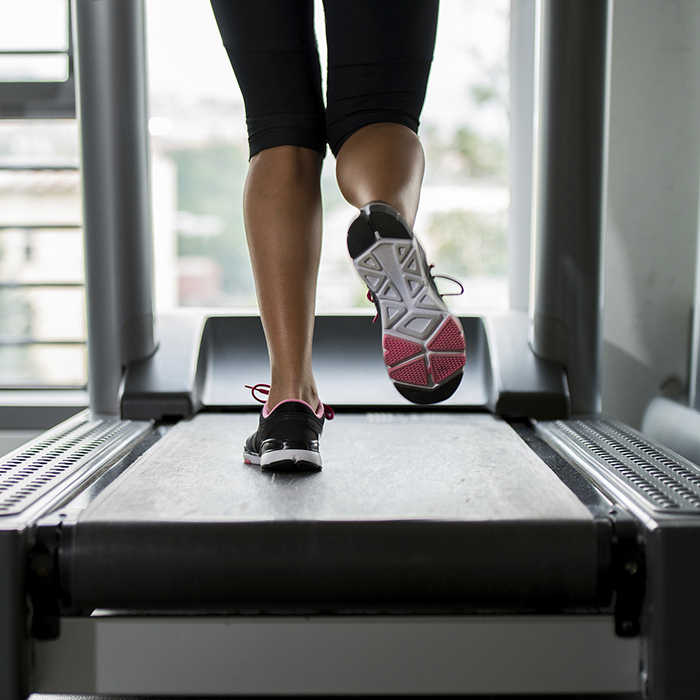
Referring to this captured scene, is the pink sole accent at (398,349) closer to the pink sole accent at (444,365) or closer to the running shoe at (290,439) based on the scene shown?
the pink sole accent at (444,365)

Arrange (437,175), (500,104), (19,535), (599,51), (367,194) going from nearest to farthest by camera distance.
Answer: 1. (19,535)
2. (367,194)
3. (599,51)
4. (500,104)
5. (437,175)

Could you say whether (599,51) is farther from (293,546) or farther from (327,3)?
(293,546)

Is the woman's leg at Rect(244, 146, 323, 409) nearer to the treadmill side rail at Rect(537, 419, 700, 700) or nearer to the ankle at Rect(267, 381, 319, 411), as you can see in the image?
the ankle at Rect(267, 381, 319, 411)

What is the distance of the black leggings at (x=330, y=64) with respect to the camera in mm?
1013

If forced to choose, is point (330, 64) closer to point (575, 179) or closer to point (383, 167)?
point (383, 167)

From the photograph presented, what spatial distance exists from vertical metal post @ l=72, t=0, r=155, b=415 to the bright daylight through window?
269mm

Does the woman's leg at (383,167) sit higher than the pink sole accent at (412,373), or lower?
higher

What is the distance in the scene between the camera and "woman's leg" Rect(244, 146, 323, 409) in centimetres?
105

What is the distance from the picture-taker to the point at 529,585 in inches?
32.3

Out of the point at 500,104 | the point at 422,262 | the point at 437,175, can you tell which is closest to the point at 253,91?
the point at 422,262

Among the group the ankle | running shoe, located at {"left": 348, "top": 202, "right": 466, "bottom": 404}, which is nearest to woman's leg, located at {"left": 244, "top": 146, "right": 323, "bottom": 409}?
the ankle

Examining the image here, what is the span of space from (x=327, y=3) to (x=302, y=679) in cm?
96

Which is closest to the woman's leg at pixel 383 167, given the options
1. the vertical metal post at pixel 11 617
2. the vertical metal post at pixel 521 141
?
the vertical metal post at pixel 11 617

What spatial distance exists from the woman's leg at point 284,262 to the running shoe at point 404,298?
0.16 meters
